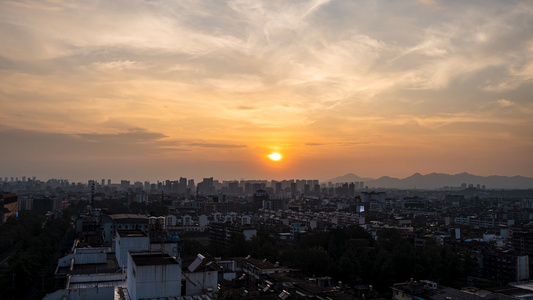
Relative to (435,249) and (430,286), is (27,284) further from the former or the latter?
(435,249)

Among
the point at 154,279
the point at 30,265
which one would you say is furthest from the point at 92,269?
the point at 30,265

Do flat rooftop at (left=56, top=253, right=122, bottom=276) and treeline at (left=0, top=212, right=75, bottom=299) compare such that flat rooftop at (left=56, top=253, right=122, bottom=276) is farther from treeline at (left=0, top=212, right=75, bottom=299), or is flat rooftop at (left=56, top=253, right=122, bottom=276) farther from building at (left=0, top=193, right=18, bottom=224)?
building at (left=0, top=193, right=18, bottom=224)

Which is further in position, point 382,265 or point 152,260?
point 382,265

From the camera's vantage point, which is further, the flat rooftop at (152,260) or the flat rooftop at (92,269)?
the flat rooftop at (92,269)

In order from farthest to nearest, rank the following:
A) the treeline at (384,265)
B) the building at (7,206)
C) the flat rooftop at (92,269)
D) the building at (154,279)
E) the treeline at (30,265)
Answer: the building at (7,206)
the treeline at (384,265)
the treeline at (30,265)
the flat rooftop at (92,269)
the building at (154,279)

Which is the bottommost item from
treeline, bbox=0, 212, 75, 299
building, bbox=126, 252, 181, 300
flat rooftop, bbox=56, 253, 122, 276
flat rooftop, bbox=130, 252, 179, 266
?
treeline, bbox=0, 212, 75, 299

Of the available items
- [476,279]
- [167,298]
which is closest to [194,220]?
[476,279]

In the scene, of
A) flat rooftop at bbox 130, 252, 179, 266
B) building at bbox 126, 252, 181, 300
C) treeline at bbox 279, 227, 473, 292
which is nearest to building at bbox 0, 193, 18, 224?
treeline at bbox 279, 227, 473, 292

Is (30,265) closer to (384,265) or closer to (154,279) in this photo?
(154,279)

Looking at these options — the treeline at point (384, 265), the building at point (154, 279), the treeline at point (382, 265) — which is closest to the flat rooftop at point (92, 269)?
the building at point (154, 279)

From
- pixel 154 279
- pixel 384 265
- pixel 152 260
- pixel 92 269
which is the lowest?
pixel 384 265

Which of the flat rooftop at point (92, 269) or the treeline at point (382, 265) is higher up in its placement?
the flat rooftop at point (92, 269)

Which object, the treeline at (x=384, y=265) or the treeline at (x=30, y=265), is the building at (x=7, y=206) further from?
the treeline at (x=384, y=265)
